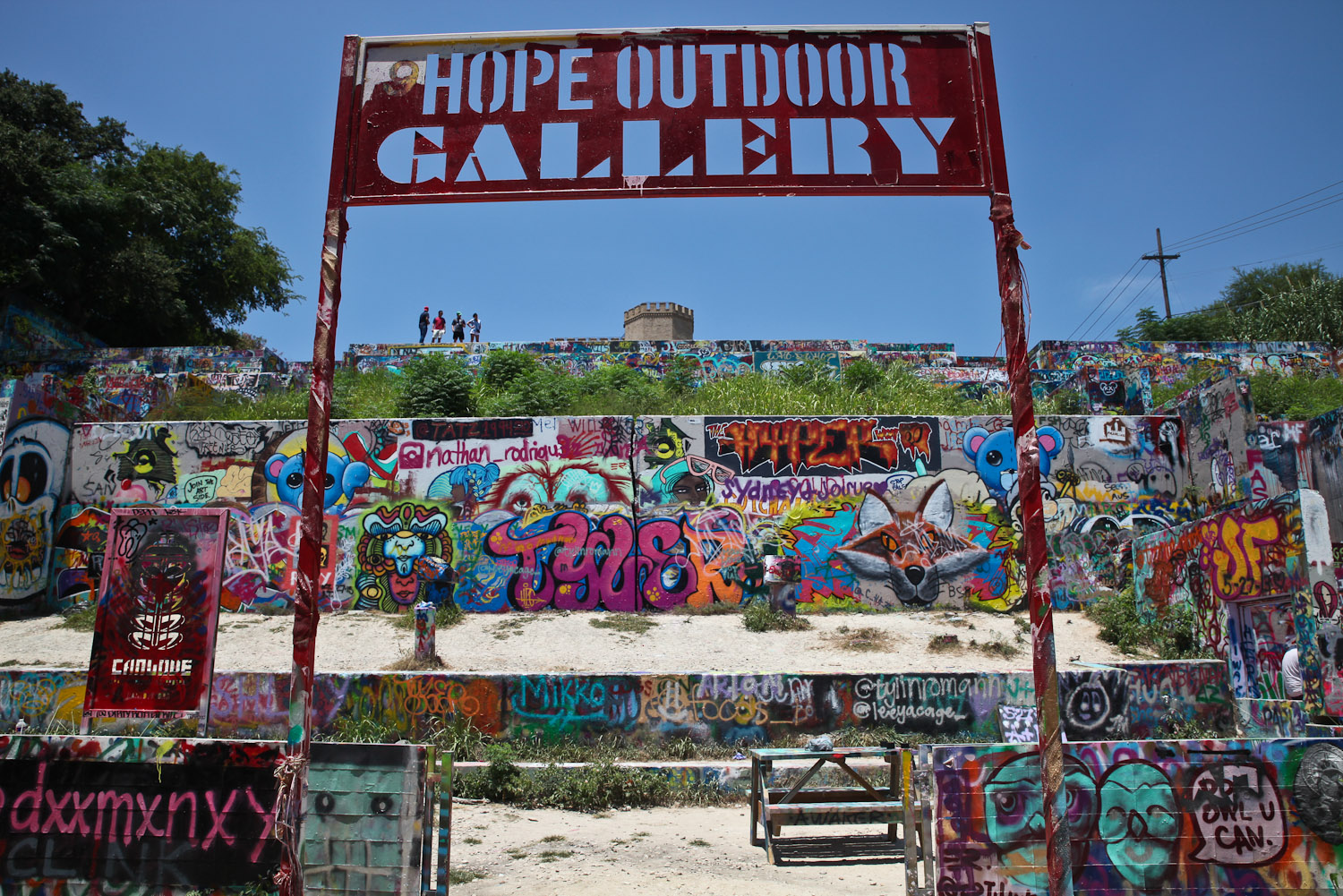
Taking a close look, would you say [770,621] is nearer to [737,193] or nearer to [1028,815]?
[1028,815]

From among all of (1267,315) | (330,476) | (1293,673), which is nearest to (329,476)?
(330,476)

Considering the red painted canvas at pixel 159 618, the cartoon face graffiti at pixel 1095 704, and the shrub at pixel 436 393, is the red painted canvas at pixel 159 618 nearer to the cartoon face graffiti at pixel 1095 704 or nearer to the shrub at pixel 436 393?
the cartoon face graffiti at pixel 1095 704

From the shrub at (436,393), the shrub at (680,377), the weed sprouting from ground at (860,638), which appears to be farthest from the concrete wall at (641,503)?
the shrub at (680,377)

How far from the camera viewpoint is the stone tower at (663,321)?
43.5m

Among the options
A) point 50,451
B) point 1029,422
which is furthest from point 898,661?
point 50,451

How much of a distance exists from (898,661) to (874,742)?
3.79 meters

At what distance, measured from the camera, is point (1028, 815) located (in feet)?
13.8

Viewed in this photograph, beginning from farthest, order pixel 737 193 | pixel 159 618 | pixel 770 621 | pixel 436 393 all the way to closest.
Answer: pixel 436 393
pixel 770 621
pixel 159 618
pixel 737 193

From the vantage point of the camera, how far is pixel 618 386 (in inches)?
945

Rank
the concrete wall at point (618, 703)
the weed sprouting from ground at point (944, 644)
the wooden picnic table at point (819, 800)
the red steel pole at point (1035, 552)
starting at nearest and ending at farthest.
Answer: the red steel pole at point (1035, 552) < the wooden picnic table at point (819, 800) < the concrete wall at point (618, 703) < the weed sprouting from ground at point (944, 644)

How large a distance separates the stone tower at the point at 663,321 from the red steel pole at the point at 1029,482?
129 ft

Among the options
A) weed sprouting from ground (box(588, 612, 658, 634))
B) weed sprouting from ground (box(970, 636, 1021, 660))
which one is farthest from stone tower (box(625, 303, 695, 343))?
weed sprouting from ground (box(970, 636, 1021, 660))

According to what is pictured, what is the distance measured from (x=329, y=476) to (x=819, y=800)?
43.0 ft

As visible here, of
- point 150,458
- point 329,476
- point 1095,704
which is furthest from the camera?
point 150,458
